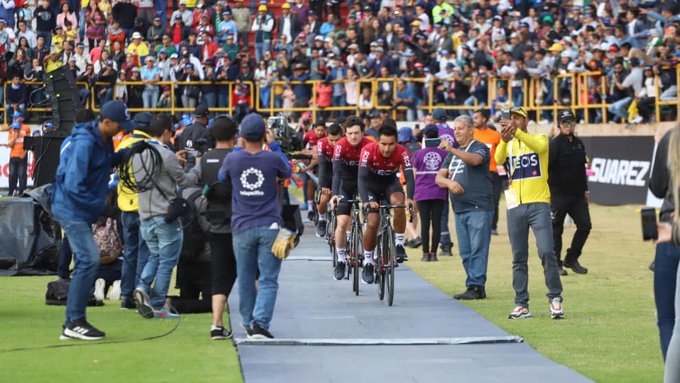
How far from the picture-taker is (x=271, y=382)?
9078mm

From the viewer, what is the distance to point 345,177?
15953 mm

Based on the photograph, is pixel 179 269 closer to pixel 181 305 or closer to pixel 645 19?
pixel 181 305

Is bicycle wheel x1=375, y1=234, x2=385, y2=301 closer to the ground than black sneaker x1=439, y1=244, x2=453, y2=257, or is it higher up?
higher up

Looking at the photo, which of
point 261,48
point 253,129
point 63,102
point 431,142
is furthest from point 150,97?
point 253,129

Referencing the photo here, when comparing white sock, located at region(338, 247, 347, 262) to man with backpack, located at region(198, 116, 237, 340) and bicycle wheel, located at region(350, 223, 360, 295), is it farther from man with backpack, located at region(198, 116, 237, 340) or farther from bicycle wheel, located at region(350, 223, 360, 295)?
man with backpack, located at region(198, 116, 237, 340)

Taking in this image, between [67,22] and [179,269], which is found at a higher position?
[67,22]

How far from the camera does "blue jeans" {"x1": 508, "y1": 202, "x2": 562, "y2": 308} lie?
12656 millimetres

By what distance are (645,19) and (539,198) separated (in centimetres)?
2023

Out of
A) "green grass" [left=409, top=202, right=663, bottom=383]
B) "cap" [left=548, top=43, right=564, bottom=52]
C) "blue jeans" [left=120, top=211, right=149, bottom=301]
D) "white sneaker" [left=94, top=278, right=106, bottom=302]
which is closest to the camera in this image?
"green grass" [left=409, top=202, right=663, bottom=383]

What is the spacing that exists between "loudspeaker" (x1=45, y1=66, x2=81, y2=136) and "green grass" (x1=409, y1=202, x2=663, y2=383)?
6.39 meters

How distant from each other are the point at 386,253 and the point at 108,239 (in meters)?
2.93

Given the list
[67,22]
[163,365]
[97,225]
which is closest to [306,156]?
[97,225]

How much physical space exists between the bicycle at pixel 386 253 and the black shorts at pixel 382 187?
0.25 metres

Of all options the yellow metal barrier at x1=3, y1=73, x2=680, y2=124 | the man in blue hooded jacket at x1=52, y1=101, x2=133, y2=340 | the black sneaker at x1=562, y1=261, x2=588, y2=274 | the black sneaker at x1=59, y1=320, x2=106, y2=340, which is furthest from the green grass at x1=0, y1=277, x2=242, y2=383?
the yellow metal barrier at x1=3, y1=73, x2=680, y2=124
